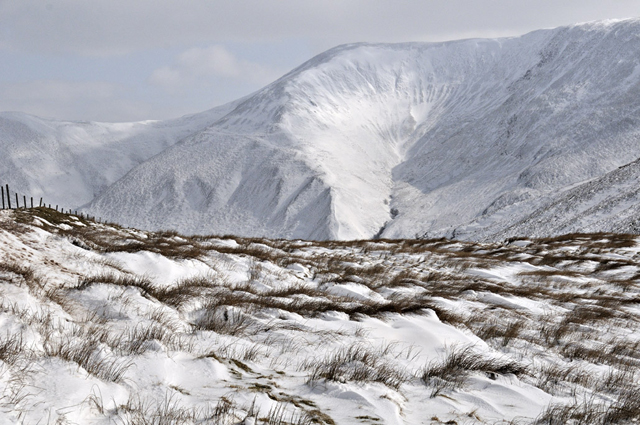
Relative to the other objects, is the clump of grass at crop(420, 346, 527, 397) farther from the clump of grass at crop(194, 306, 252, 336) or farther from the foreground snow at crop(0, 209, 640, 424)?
the clump of grass at crop(194, 306, 252, 336)

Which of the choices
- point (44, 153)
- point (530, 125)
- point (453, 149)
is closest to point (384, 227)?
point (453, 149)

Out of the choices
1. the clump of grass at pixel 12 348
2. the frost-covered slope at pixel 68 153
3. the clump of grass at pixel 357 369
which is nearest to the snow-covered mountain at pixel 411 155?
the frost-covered slope at pixel 68 153

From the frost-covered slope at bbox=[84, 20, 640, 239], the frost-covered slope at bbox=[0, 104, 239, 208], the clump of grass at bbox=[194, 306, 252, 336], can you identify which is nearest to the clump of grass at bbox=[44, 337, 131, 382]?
the clump of grass at bbox=[194, 306, 252, 336]

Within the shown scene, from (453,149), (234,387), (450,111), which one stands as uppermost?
(450,111)

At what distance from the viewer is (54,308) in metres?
4.71

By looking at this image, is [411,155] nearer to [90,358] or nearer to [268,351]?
[268,351]

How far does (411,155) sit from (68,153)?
105 metres

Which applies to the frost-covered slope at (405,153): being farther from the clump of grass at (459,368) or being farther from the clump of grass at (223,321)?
the clump of grass at (223,321)

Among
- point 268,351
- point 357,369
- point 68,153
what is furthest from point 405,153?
point 357,369

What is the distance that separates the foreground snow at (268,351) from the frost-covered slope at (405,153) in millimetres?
57828

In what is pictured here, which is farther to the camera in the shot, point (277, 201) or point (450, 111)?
point (450, 111)

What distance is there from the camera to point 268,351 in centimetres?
473

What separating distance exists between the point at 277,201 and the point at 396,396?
97529 millimetres

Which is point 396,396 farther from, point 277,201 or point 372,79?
point 372,79
